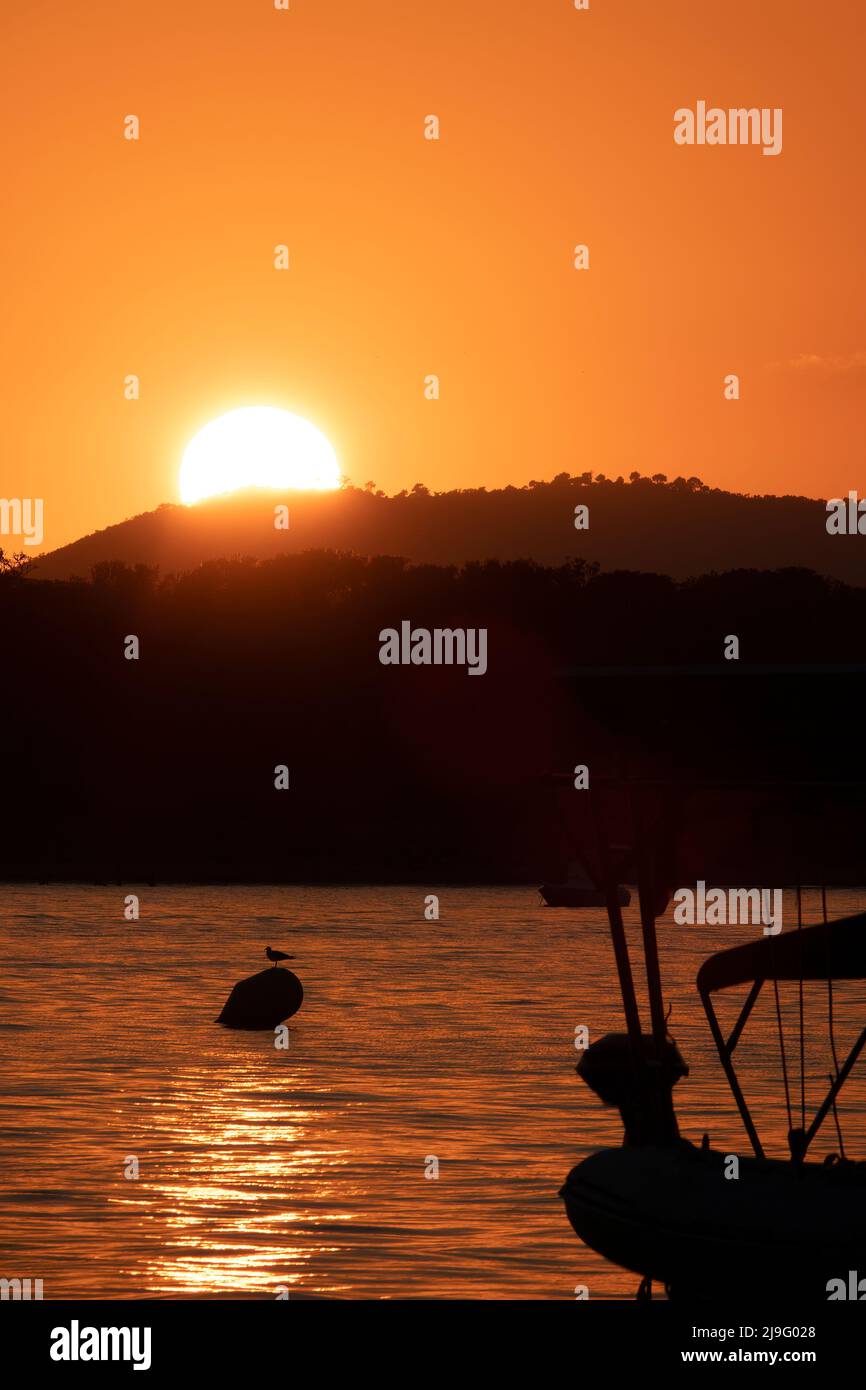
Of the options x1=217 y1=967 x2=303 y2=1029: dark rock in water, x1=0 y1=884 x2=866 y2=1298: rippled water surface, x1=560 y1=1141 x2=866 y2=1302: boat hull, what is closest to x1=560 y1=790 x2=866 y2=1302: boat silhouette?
x1=560 y1=1141 x2=866 y2=1302: boat hull

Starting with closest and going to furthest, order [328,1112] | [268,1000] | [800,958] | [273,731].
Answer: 1. [800,958]
2. [328,1112]
3. [268,1000]
4. [273,731]

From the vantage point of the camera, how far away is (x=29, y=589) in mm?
157125

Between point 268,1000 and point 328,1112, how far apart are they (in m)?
14.4

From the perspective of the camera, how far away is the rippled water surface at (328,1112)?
918 inches

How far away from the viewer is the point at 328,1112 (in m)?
36.8

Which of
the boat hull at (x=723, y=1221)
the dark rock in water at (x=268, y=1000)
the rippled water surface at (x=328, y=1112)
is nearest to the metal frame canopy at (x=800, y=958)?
the boat hull at (x=723, y=1221)

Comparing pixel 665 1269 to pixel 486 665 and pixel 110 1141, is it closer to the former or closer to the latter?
pixel 110 1141

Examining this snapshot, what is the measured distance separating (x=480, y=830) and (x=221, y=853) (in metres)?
15.2

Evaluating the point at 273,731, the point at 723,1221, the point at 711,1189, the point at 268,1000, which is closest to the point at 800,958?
the point at 711,1189

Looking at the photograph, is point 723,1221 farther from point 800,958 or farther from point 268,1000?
point 268,1000

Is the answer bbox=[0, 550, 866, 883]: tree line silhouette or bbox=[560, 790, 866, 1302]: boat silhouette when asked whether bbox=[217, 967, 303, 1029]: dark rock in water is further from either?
Answer: bbox=[0, 550, 866, 883]: tree line silhouette
